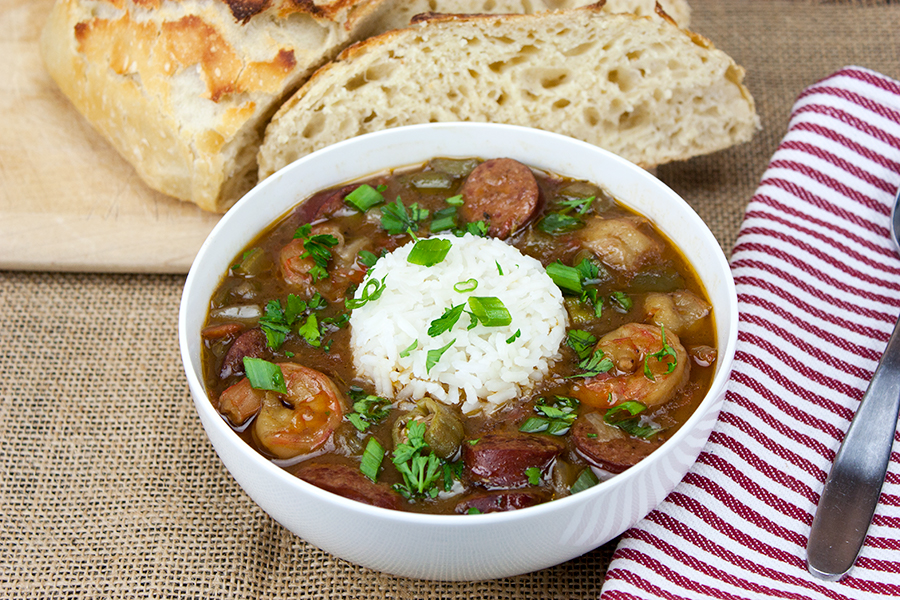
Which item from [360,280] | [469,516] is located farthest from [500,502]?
[360,280]

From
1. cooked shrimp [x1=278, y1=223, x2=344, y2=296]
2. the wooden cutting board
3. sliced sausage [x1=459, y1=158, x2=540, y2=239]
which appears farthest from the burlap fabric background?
sliced sausage [x1=459, y1=158, x2=540, y2=239]

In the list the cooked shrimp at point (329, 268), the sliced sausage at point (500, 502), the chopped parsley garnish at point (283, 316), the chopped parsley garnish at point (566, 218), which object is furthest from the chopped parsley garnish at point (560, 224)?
the sliced sausage at point (500, 502)

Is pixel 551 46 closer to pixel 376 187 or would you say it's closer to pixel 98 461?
pixel 376 187

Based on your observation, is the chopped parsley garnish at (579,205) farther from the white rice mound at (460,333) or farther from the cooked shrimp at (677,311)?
the cooked shrimp at (677,311)

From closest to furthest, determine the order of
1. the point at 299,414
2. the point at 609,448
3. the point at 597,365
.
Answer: the point at 609,448, the point at 299,414, the point at 597,365

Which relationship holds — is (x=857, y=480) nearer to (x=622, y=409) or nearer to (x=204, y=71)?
(x=622, y=409)
